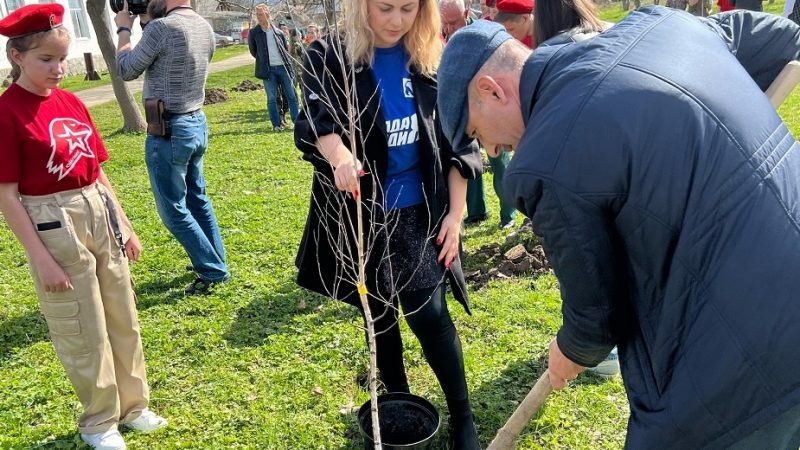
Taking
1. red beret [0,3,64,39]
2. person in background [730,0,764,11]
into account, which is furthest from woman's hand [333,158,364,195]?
person in background [730,0,764,11]

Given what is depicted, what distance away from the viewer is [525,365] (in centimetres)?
359

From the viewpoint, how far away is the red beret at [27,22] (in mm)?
2641

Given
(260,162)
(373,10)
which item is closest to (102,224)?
(373,10)

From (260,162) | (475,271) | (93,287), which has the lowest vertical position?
(260,162)

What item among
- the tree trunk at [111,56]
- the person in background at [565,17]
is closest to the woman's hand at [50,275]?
the person in background at [565,17]

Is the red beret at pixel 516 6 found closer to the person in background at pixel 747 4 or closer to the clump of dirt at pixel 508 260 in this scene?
the clump of dirt at pixel 508 260

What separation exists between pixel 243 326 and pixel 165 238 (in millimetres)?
2043

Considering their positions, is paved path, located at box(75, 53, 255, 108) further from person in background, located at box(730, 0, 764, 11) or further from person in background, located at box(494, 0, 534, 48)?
person in background, located at box(730, 0, 764, 11)

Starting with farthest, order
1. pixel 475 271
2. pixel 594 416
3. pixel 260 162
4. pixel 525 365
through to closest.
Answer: pixel 260 162
pixel 475 271
pixel 525 365
pixel 594 416

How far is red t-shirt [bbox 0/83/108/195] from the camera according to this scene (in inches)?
105

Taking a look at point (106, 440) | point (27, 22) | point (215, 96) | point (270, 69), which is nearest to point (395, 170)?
point (27, 22)

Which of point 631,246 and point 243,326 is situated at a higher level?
point 631,246

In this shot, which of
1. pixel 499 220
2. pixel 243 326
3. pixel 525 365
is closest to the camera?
pixel 525 365

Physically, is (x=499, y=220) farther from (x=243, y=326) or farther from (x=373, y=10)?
(x=373, y=10)
